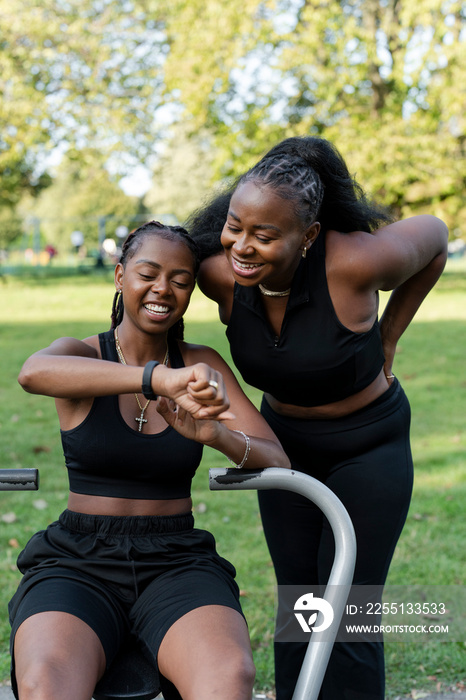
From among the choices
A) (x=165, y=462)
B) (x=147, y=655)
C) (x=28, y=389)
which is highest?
(x=28, y=389)

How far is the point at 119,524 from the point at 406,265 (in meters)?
1.20

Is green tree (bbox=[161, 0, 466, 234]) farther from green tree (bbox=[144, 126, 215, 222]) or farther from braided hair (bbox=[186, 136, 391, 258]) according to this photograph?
green tree (bbox=[144, 126, 215, 222])

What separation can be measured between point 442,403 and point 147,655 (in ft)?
22.3

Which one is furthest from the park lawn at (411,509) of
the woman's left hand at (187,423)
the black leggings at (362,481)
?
the woman's left hand at (187,423)

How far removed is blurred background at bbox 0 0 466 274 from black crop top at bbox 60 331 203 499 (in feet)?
47.0

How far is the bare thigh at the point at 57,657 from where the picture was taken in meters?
1.81

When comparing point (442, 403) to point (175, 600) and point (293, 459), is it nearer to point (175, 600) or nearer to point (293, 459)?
point (293, 459)

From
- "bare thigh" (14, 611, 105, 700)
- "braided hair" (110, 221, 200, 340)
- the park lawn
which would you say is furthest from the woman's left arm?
the park lawn

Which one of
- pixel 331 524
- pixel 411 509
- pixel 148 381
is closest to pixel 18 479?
pixel 148 381

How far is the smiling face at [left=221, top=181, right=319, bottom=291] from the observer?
2.13 meters

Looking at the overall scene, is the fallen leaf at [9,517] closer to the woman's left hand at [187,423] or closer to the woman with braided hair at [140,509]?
the woman with braided hair at [140,509]

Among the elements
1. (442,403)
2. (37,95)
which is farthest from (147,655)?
(37,95)

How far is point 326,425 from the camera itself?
2506mm

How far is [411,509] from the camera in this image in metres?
5.43
